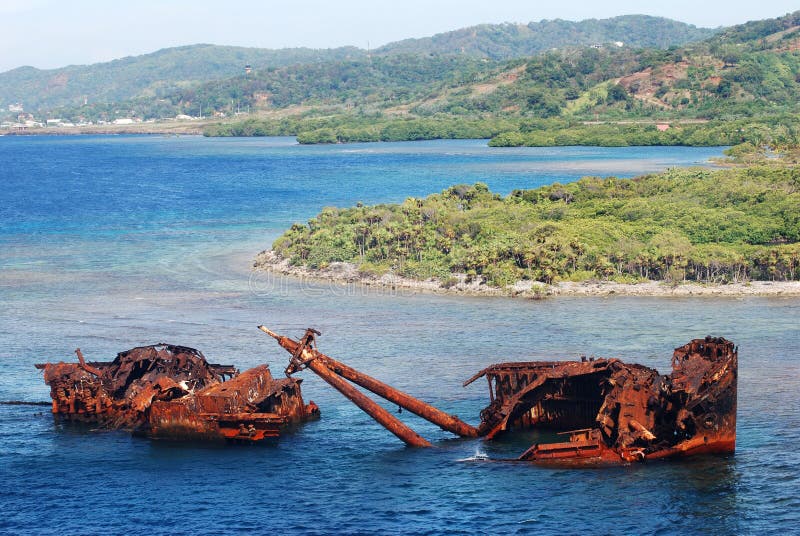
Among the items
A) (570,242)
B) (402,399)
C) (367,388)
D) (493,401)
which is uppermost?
(570,242)

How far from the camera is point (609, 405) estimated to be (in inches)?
1524

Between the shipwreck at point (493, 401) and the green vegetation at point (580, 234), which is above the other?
the green vegetation at point (580, 234)

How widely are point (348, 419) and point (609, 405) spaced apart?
1291 cm

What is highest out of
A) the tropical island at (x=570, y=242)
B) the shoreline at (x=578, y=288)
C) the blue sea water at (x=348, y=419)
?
the tropical island at (x=570, y=242)

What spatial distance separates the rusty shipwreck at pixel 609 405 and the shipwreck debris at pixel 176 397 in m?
2.50

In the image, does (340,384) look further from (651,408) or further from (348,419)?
(651,408)

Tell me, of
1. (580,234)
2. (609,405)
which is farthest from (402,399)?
(580,234)

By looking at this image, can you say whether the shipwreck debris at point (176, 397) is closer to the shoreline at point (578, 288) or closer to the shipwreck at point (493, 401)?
the shipwreck at point (493, 401)

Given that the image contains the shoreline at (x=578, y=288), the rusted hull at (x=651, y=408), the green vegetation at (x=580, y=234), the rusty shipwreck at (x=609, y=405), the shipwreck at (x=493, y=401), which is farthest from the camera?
the green vegetation at (x=580, y=234)

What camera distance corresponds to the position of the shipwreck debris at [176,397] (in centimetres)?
4247

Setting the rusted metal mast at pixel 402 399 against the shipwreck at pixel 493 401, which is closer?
the shipwreck at pixel 493 401

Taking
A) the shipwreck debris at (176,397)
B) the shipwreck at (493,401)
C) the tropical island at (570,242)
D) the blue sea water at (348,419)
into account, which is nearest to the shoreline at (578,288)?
the tropical island at (570,242)

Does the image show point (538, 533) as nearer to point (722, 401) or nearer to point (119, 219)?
point (722, 401)

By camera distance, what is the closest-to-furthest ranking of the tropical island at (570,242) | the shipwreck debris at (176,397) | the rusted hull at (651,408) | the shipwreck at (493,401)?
the rusted hull at (651,408)
the shipwreck at (493,401)
the shipwreck debris at (176,397)
the tropical island at (570,242)
